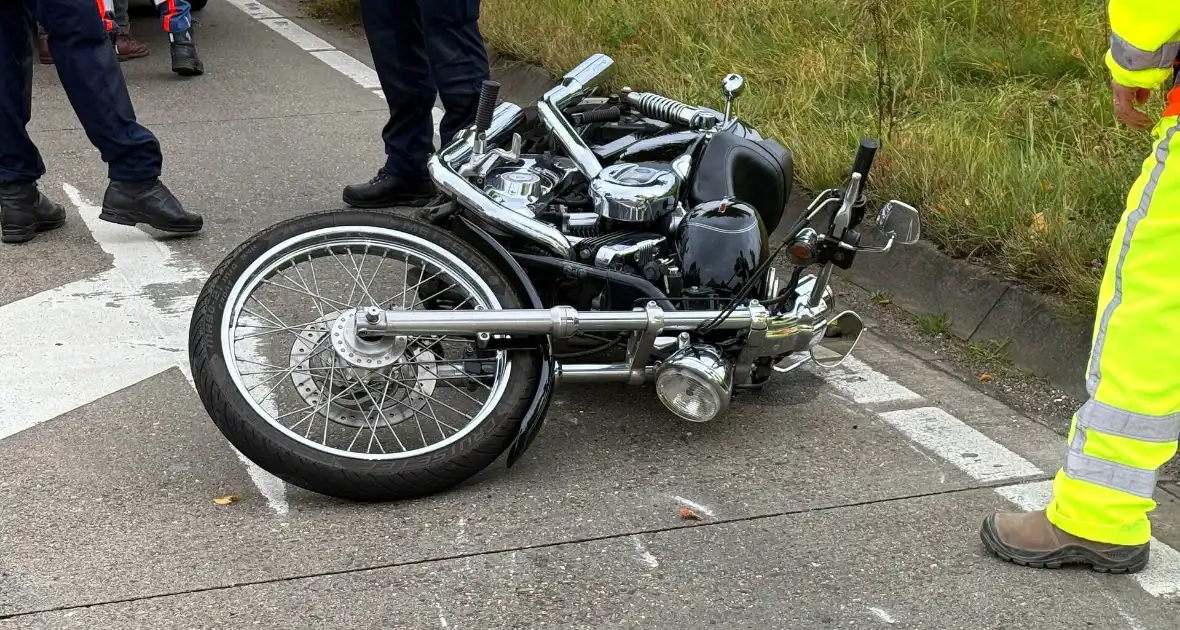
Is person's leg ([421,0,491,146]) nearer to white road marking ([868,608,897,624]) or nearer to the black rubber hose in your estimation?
the black rubber hose

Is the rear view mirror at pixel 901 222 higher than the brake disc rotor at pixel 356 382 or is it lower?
higher

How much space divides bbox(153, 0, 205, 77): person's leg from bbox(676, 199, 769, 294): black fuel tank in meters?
5.24

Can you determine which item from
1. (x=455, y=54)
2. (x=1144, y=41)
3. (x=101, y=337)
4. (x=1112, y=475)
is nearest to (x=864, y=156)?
(x=1144, y=41)

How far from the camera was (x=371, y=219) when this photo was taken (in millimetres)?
3145

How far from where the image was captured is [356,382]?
3131 millimetres

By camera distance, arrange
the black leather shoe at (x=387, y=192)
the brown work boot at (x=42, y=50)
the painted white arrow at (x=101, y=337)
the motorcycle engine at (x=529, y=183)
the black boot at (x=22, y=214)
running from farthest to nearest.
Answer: the brown work boot at (x=42, y=50), the black leather shoe at (x=387, y=192), the black boot at (x=22, y=214), the painted white arrow at (x=101, y=337), the motorcycle engine at (x=529, y=183)

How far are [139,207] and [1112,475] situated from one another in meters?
3.67

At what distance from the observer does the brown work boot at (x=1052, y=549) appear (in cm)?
280

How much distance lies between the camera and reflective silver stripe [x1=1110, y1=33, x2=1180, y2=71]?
101 inches

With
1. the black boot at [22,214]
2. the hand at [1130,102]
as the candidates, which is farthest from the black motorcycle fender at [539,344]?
the black boot at [22,214]

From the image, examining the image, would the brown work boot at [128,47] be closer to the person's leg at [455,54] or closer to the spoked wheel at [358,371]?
the person's leg at [455,54]

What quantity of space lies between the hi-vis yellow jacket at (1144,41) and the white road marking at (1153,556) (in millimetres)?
1070

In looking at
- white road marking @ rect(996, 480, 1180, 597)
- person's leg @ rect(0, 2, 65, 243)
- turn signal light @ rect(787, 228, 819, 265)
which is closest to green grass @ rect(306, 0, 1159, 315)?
white road marking @ rect(996, 480, 1180, 597)

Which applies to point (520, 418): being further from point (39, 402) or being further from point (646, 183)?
point (39, 402)
